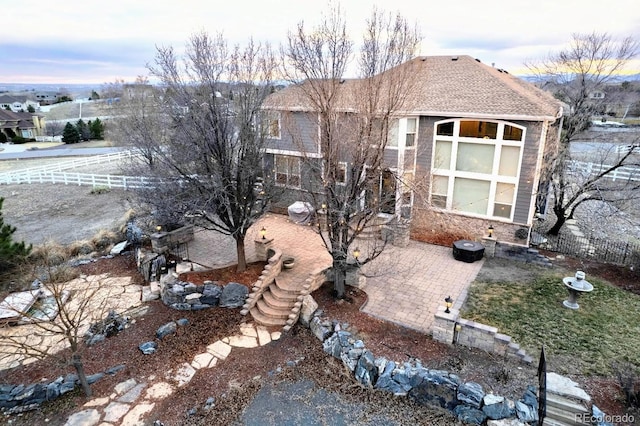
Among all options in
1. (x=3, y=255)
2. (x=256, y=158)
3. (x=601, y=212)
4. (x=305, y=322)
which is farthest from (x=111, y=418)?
(x=601, y=212)

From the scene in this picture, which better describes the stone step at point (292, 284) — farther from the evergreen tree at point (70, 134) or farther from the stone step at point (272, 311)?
the evergreen tree at point (70, 134)

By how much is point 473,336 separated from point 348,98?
6.88 meters

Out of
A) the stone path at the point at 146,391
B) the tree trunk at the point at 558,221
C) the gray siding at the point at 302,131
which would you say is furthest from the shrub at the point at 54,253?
the tree trunk at the point at 558,221

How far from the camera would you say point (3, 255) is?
10.4 m

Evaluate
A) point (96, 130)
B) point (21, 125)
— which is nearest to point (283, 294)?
point (96, 130)

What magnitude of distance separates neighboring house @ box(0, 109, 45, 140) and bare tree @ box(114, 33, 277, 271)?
6455 cm

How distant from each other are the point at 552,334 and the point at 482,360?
2433 millimetres

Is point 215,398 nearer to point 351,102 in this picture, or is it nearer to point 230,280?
point 230,280

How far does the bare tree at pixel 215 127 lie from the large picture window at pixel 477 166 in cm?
801

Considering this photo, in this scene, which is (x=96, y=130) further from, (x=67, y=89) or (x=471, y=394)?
(x=67, y=89)

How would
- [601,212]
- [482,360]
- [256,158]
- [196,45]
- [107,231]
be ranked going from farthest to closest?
[601,212], [107,231], [256,158], [196,45], [482,360]

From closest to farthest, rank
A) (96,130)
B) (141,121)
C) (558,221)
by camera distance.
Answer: (558,221) → (141,121) → (96,130)

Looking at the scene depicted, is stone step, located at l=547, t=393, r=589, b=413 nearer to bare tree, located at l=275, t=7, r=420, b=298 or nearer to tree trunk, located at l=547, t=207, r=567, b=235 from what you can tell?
bare tree, located at l=275, t=7, r=420, b=298

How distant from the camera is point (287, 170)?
56.9 feet
